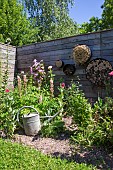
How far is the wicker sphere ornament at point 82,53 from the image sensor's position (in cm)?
420

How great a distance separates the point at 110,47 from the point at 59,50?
1307 millimetres

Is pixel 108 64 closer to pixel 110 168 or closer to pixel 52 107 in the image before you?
pixel 52 107

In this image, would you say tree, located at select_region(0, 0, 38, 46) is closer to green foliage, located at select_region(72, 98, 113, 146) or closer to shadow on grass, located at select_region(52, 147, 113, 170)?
green foliage, located at select_region(72, 98, 113, 146)

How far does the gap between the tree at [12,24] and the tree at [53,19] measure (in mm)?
3871

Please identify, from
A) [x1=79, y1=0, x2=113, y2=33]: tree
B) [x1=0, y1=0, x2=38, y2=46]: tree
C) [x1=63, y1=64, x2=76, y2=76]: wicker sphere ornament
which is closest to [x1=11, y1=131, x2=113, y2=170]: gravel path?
[x1=63, y1=64, x2=76, y2=76]: wicker sphere ornament

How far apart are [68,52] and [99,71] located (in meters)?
0.97

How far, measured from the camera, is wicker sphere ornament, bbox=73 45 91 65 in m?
4.20

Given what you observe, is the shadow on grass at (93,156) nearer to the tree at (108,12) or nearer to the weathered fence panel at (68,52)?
the weathered fence panel at (68,52)

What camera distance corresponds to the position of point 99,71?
13.4ft

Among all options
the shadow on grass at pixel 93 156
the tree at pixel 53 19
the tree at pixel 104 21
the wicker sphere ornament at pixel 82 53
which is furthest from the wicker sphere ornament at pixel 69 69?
the tree at pixel 104 21

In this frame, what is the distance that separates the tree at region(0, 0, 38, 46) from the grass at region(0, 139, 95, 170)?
5.71 metres

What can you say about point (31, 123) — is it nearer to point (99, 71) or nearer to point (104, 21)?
point (99, 71)

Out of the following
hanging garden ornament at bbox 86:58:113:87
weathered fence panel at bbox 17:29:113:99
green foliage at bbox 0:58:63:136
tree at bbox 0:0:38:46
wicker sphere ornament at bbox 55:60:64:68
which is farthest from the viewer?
tree at bbox 0:0:38:46

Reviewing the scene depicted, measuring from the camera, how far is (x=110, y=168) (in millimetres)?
2426
